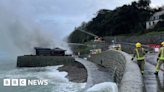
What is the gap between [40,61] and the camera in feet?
125

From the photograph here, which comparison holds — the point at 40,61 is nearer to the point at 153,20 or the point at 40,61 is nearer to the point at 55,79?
the point at 55,79

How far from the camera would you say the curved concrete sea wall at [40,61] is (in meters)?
37.2

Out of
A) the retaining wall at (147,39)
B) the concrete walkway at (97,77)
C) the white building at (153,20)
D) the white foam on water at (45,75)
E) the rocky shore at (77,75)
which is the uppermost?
the white building at (153,20)

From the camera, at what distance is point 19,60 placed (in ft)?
122

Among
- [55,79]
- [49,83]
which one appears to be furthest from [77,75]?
[49,83]

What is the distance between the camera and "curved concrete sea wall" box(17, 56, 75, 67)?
A: 37.2 metres

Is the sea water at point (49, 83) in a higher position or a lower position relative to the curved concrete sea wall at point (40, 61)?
lower

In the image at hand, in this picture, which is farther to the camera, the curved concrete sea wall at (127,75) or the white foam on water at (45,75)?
the white foam on water at (45,75)

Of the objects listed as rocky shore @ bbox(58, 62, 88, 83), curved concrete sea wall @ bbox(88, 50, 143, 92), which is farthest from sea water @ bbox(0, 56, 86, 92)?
curved concrete sea wall @ bbox(88, 50, 143, 92)

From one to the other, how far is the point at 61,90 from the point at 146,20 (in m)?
59.3

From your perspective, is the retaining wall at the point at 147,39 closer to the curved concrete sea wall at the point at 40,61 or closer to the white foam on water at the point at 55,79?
the curved concrete sea wall at the point at 40,61

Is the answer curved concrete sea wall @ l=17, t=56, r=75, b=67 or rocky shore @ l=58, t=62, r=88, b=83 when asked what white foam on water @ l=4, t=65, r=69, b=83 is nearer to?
rocky shore @ l=58, t=62, r=88, b=83

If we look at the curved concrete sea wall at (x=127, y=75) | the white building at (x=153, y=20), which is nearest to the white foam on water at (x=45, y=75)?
the curved concrete sea wall at (x=127, y=75)

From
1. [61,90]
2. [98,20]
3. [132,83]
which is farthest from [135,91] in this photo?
[98,20]
